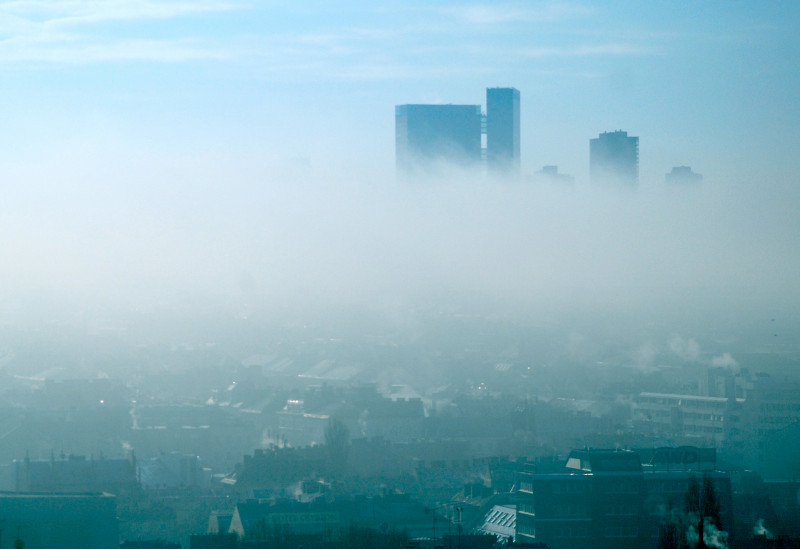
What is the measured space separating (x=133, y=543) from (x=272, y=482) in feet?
22.8

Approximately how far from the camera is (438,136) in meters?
70.4

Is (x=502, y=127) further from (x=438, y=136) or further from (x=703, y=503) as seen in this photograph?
(x=703, y=503)

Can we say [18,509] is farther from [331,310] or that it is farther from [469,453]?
[331,310]

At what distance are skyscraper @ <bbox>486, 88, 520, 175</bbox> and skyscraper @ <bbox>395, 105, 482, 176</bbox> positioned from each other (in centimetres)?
55

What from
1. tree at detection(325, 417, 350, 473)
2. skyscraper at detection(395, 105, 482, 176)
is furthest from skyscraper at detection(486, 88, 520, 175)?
tree at detection(325, 417, 350, 473)

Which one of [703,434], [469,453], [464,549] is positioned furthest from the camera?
[703,434]

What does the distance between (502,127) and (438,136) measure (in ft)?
9.52

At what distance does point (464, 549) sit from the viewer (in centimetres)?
1225

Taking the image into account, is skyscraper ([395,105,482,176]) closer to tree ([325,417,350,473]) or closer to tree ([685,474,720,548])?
tree ([325,417,350,473])

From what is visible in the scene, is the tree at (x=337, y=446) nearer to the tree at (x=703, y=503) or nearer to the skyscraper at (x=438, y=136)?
the tree at (x=703, y=503)

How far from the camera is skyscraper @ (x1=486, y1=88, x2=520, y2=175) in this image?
69.4 metres

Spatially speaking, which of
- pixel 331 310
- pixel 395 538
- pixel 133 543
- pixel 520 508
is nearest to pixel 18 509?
pixel 133 543

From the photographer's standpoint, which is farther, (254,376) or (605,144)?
(605,144)

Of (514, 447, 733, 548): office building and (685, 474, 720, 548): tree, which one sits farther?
(514, 447, 733, 548): office building
